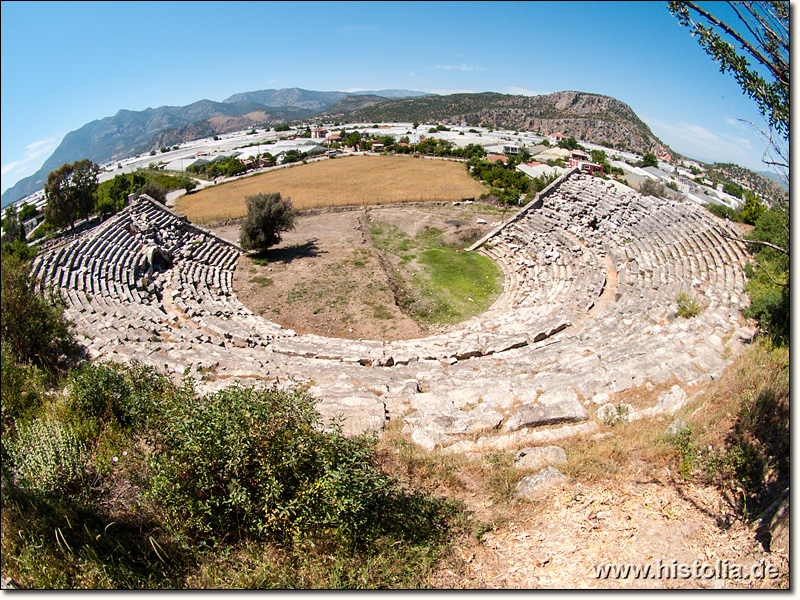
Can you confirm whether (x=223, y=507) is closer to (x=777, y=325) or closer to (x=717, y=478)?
(x=717, y=478)

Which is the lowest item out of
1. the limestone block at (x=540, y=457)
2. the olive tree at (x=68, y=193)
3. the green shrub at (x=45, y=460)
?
the limestone block at (x=540, y=457)

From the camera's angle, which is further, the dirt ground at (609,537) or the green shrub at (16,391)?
the green shrub at (16,391)

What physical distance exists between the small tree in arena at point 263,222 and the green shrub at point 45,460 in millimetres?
20757

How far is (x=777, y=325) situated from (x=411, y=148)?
6547cm

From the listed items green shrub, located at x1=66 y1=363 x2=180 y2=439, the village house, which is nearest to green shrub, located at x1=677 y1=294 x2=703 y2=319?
green shrub, located at x1=66 y1=363 x2=180 y2=439

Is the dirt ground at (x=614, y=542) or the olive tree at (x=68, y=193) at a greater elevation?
the olive tree at (x=68, y=193)

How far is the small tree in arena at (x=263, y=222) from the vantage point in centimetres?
2477

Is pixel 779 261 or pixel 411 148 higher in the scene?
pixel 411 148

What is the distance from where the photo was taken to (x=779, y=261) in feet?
45.8

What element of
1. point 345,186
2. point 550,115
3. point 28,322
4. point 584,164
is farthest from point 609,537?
point 550,115

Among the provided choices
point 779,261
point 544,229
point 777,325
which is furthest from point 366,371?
point 544,229

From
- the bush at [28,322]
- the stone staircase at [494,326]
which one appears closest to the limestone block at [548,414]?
the stone staircase at [494,326]

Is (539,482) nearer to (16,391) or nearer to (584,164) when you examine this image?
(16,391)

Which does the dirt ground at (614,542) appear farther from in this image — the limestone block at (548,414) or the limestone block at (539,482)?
Answer: the limestone block at (548,414)
